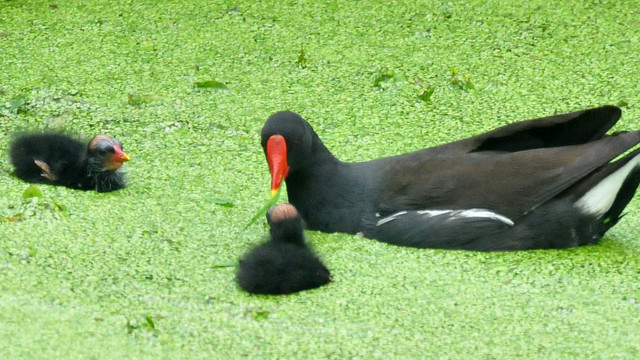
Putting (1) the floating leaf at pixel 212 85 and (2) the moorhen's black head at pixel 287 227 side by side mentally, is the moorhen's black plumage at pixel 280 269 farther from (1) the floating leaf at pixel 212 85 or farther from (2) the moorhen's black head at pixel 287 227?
(1) the floating leaf at pixel 212 85

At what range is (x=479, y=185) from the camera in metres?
3.71

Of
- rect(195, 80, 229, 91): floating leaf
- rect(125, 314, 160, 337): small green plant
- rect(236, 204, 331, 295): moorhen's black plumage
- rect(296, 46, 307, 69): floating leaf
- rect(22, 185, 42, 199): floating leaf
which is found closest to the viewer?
rect(125, 314, 160, 337): small green plant

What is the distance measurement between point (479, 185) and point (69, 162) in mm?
1656

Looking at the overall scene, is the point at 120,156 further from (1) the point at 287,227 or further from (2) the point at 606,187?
(2) the point at 606,187

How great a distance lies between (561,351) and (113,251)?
4.88 feet

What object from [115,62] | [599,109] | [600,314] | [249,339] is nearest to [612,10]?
[599,109]

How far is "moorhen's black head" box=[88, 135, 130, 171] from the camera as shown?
13.9 feet

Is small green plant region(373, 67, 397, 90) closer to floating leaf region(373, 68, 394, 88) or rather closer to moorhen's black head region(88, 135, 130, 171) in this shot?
floating leaf region(373, 68, 394, 88)

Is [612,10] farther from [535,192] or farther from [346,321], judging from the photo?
[346,321]

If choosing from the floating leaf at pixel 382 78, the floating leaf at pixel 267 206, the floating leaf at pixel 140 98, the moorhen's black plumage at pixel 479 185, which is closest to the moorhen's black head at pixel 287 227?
the floating leaf at pixel 267 206

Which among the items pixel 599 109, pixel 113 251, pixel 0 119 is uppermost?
pixel 599 109

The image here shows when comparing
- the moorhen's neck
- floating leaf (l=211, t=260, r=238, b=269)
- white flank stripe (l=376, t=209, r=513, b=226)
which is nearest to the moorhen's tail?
white flank stripe (l=376, t=209, r=513, b=226)

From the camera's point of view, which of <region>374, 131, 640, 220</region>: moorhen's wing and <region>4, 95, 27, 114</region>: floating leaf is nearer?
<region>374, 131, 640, 220</region>: moorhen's wing

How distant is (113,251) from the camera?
3.58 meters
